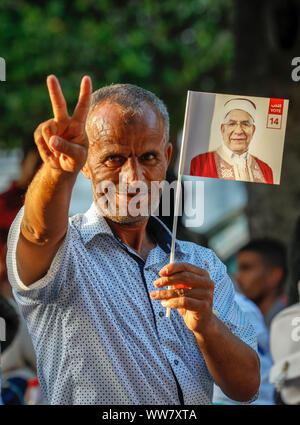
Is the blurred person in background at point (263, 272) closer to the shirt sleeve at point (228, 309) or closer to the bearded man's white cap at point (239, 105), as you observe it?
the shirt sleeve at point (228, 309)

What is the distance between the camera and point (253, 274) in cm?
529

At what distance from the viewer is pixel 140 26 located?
7.60 metres

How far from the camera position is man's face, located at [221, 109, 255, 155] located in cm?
223

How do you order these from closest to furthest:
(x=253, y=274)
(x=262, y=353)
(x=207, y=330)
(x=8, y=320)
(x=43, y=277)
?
(x=43, y=277)
(x=207, y=330)
(x=8, y=320)
(x=262, y=353)
(x=253, y=274)

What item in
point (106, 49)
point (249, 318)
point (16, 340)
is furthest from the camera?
point (106, 49)

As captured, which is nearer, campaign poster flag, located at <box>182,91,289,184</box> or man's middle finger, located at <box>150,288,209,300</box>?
man's middle finger, located at <box>150,288,209,300</box>

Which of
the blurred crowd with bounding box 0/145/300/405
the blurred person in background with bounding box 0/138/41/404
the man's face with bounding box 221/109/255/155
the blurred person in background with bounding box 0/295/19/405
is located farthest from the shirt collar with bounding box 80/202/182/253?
the blurred person in background with bounding box 0/138/41/404

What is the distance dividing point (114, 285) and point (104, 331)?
15cm

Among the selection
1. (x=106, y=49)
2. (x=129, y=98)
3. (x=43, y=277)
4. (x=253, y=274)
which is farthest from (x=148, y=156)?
(x=106, y=49)

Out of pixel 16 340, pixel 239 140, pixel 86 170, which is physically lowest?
pixel 16 340

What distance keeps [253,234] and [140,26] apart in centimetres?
277

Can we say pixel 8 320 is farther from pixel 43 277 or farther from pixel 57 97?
pixel 57 97

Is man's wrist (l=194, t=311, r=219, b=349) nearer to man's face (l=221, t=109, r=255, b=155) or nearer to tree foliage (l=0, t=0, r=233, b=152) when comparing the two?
man's face (l=221, t=109, r=255, b=155)

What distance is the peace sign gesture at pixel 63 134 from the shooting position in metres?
1.80
